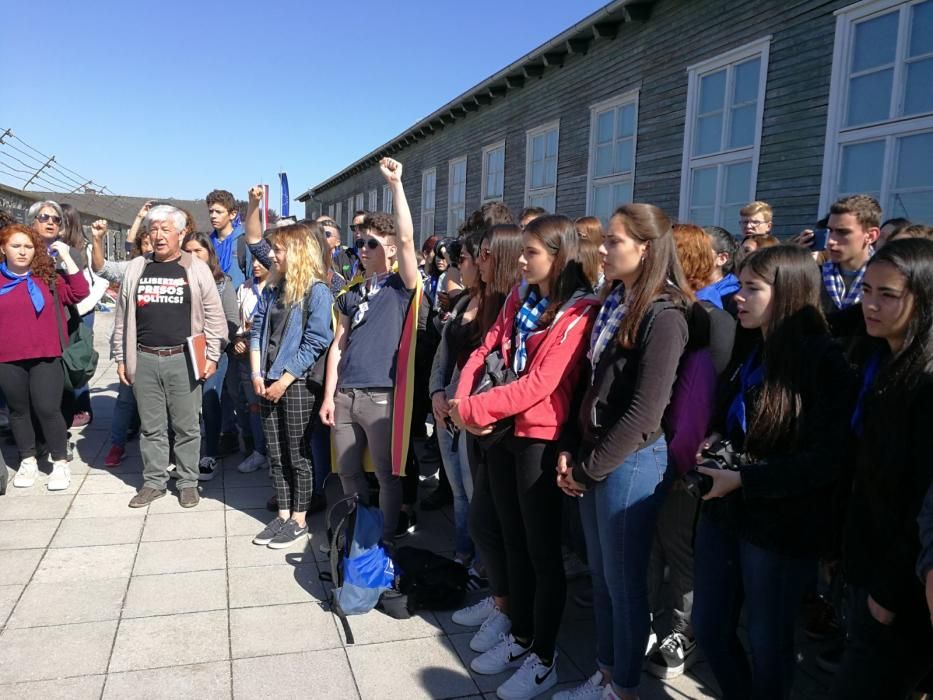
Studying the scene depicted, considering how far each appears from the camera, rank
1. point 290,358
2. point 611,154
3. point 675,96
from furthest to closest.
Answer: point 611,154 < point 675,96 < point 290,358

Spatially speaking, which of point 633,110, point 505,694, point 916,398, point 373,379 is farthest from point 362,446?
point 633,110

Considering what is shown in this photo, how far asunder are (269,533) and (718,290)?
2.82 meters

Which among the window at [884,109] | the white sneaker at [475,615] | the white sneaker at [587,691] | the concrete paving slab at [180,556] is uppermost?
the window at [884,109]

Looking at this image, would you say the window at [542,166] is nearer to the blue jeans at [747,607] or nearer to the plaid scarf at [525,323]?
the plaid scarf at [525,323]

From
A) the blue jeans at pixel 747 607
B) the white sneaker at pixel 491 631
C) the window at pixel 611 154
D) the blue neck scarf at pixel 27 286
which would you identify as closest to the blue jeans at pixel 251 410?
the blue neck scarf at pixel 27 286

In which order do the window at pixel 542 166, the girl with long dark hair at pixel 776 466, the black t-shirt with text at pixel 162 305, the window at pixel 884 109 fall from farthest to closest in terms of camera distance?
the window at pixel 542 166 → the window at pixel 884 109 → the black t-shirt with text at pixel 162 305 → the girl with long dark hair at pixel 776 466

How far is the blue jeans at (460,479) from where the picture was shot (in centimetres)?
357

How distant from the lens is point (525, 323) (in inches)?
104

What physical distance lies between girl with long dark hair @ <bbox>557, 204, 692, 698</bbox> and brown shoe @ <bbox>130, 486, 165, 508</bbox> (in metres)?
3.28

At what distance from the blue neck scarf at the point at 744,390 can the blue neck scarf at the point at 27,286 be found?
14.8 feet

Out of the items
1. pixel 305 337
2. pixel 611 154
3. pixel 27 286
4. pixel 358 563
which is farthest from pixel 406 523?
pixel 611 154

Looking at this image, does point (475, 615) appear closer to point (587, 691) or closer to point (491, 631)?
point (491, 631)

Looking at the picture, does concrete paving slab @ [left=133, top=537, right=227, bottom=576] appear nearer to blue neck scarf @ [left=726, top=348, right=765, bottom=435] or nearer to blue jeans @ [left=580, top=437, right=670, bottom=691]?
blue jeans @ [left=580, top=437, right=670, bottom=691]

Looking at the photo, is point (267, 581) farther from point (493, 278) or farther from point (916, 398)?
point (916, 398)
